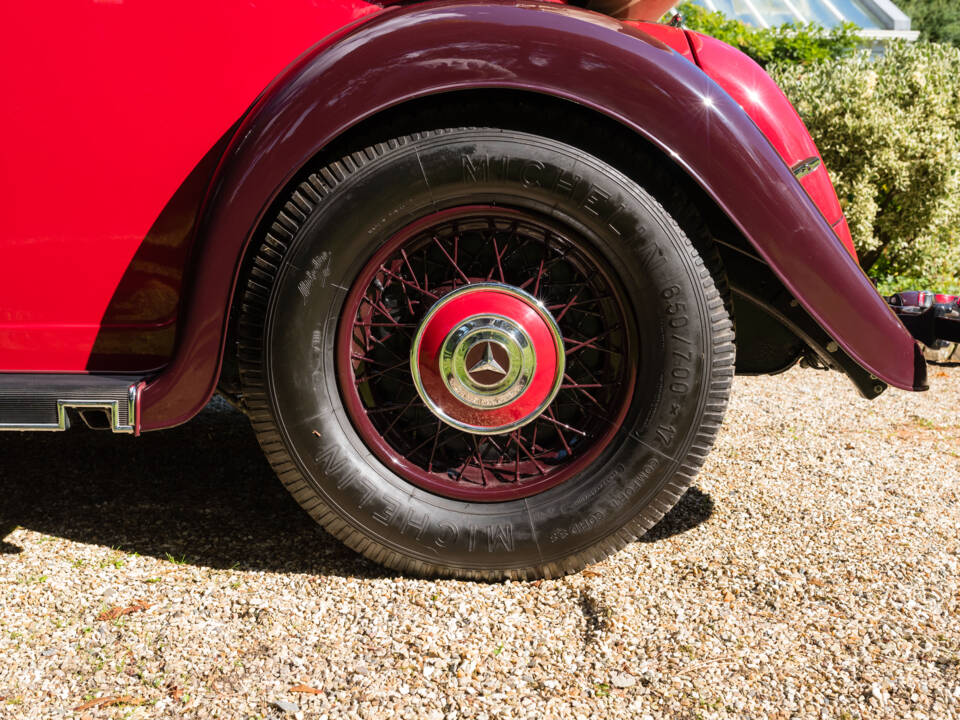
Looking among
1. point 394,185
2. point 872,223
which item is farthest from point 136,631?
point 872,223

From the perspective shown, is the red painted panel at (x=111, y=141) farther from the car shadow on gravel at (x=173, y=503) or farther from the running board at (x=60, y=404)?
the car shadow on gravel at (x=173, y=503)

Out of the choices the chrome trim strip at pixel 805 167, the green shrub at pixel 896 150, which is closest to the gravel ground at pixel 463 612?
the chrome trim strip at pixel 805 167

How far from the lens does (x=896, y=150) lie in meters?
5.43

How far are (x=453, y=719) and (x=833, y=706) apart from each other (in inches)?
29.9

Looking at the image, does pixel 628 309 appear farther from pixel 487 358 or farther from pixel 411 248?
pixel 411 248

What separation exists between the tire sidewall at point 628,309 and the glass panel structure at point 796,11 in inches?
461

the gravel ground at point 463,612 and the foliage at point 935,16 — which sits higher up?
the foliage at point 935,16

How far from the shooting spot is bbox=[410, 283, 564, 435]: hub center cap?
6.15 feet

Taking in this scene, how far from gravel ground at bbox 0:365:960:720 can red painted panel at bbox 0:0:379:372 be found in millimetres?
585

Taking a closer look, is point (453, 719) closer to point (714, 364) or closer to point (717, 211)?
point (714, 364)

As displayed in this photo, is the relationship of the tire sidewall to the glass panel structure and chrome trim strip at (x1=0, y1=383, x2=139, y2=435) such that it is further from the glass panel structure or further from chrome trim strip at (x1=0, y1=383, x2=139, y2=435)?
the glass panel structure

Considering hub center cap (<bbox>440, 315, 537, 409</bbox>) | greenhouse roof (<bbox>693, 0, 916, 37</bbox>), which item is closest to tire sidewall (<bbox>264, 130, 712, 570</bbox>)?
hub center cap (<bbox>440, 315, 537, 409</bbox>)

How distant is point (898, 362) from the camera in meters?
1.90

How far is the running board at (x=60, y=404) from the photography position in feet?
6.19
